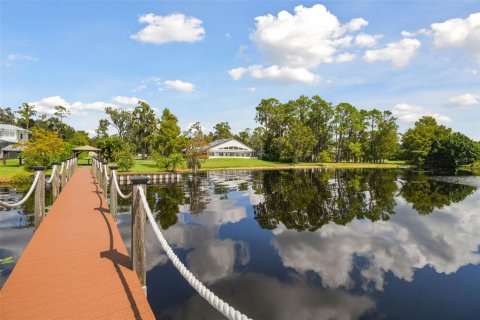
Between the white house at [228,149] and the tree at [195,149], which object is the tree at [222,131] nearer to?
the white house at [228,149]

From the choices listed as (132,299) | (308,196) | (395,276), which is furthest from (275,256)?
(308,196)

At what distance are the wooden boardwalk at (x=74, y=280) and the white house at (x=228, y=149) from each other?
6725cm

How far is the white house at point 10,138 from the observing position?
49500mm

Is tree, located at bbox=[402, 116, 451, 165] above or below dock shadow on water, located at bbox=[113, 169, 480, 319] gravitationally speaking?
above

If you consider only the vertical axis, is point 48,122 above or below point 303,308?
above

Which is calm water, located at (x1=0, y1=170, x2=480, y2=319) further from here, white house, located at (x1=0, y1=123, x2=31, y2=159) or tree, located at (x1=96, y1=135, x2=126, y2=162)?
white house, located at (x1=0, y1=123, x2=31, y2=159)

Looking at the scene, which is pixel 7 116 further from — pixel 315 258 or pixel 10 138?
pixel 315 258

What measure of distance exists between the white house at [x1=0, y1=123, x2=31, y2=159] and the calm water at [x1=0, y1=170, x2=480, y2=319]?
1788 inches

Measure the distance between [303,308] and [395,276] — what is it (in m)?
3.66

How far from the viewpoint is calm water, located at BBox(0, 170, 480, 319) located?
A: 6.81 m

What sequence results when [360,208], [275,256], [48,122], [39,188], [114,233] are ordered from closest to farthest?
[114,233] < [39,188] < [275,256] < [360,208] < [48,122]

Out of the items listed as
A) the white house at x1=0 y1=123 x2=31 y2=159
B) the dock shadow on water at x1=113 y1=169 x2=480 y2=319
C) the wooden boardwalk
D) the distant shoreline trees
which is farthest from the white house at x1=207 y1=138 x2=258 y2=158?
the wooden boardwalk

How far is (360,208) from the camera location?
59.1ft

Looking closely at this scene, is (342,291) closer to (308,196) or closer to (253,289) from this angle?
(253,289)
